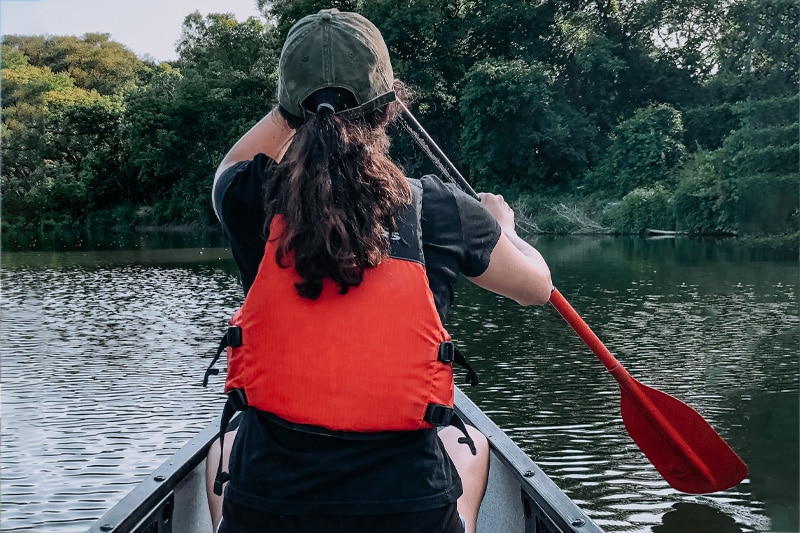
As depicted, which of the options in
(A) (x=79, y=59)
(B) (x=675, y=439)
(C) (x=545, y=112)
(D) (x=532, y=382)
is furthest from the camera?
(A) (x=79, y=59)

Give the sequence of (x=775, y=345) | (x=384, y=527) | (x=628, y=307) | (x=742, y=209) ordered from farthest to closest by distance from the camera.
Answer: (x=742, y=209) → (x=628, y=307) → (x=775, y=345) → (x=384, y=527)

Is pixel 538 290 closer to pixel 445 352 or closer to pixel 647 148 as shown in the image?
pixel 445 352

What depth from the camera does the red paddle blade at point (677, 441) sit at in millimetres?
2926

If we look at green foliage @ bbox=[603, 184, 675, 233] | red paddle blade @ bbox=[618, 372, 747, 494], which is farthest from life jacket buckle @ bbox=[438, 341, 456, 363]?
green foliage @ bbox=[603, 184, 675, 233]

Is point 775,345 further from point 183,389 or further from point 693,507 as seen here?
point 183,389

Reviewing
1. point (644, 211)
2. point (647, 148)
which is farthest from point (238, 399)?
point (647, 148)

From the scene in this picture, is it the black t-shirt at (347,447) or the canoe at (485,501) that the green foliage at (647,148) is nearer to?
the canoe at (485,501)

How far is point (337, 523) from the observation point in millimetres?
1221

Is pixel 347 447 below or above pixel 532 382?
above

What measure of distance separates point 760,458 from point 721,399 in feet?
3.60

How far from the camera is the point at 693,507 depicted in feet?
13.7

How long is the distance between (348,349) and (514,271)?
0.33 m

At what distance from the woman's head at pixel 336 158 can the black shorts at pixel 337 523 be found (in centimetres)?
31

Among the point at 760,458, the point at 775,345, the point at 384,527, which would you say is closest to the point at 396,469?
the point at 384,527
